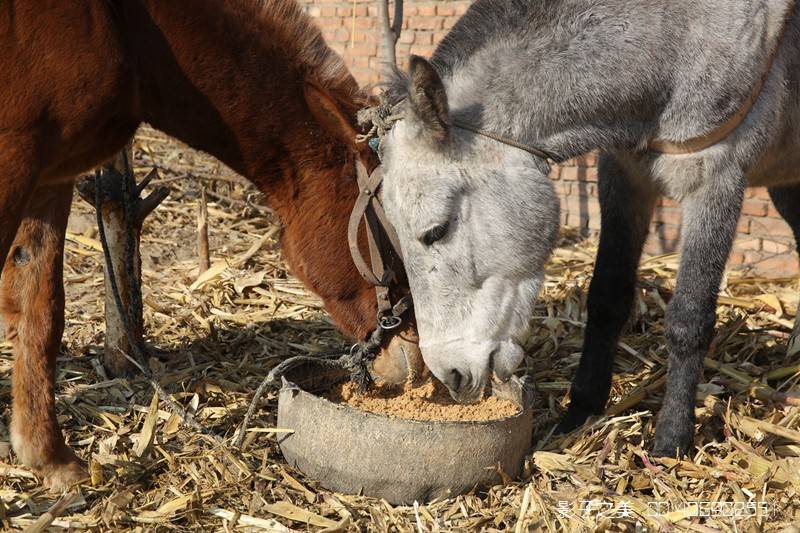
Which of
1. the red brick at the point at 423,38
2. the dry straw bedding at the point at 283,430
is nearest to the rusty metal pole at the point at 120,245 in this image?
the dry straw bedding at the point at 283,430

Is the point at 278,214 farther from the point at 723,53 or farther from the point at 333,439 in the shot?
the point at 723,53

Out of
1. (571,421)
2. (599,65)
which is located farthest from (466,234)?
(571,421)

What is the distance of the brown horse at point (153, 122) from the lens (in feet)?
8.27

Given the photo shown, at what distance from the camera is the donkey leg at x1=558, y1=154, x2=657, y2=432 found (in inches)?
139

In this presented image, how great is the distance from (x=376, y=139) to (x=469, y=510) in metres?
1.33

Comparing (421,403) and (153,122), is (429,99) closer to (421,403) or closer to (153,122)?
(153,122)

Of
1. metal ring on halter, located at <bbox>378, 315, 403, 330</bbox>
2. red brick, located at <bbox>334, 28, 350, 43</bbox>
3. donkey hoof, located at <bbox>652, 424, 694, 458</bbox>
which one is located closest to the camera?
metal ring on halter, located at <bbox>378, 315, 403, 330</bbox>

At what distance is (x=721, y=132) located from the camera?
3020 mm

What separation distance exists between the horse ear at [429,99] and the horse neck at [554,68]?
5.7 inches

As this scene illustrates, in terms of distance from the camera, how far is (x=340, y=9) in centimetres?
707

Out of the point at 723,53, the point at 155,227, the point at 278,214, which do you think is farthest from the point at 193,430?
the point at 155,227

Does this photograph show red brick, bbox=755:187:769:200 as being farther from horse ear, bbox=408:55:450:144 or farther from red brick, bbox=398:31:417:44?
horse ear, bbox=408:55:450:144

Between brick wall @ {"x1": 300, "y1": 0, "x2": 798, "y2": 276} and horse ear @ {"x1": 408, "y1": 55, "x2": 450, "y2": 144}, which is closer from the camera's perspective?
horse ear @ {"x1": 408, "y1": 55, "x2": 450, "y2": 144}

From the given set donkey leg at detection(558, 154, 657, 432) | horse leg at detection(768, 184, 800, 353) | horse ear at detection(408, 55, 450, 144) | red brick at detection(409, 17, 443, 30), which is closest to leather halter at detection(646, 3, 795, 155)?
donkey leg at detection(558, 154, 657, 432)
